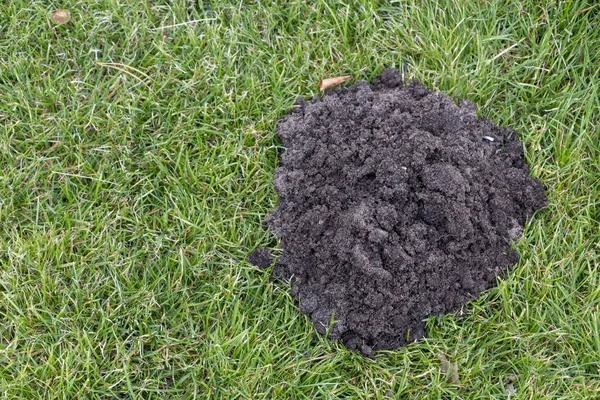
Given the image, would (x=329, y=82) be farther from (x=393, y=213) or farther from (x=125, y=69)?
(x=125, y=69)

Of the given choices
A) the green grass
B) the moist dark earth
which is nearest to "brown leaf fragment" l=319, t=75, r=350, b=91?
the green grass

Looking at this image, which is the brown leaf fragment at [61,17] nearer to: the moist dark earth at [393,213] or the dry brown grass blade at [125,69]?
the dry brown grass blade at [125,69]

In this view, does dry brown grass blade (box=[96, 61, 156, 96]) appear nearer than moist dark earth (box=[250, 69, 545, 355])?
No

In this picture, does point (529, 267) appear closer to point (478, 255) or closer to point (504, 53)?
point (478, 255)

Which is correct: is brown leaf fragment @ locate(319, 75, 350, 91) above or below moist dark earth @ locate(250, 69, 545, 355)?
above

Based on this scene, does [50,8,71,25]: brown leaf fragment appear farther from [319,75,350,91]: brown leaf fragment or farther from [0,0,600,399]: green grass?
[319,75,350,91]: brown leaf fragment

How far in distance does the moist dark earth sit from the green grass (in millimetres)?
90

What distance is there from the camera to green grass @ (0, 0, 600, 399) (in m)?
2.95

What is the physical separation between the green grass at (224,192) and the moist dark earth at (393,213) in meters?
0.09

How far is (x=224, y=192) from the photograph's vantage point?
3.27 metres

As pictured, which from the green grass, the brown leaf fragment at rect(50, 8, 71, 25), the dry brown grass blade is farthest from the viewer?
the brown leaf fragment at rect(50, 8, 71, 25)

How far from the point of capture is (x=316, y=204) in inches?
124

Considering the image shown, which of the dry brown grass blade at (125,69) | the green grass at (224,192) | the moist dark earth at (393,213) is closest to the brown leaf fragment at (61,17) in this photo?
the green grass at (224,192)

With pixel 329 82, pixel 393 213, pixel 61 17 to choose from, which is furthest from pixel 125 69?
pixel 393 213
